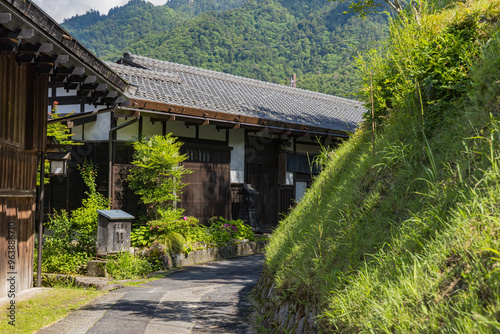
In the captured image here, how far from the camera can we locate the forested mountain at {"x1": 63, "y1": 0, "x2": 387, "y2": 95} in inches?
1646

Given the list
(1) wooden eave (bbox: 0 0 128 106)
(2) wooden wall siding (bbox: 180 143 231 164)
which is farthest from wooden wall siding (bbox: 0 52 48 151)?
(2) wooden wall siding (bbox: 180 143 231 164)

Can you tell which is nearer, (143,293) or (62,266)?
(143,293)

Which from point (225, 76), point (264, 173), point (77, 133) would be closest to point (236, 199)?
point (264, 173)

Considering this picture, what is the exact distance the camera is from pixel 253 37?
50.9 metres

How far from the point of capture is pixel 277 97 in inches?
816

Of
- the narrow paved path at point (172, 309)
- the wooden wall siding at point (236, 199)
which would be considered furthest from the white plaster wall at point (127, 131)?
the narrow paved path at point (172, 309)

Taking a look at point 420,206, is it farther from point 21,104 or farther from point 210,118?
point 210,118

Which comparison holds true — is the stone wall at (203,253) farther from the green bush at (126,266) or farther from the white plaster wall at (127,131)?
the white plaster wall at (127,131)

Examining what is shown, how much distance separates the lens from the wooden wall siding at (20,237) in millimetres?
7305

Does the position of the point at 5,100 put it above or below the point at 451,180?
above

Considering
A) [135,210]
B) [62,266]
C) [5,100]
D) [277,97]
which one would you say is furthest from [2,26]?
[277,97]

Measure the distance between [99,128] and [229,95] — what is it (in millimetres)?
5797

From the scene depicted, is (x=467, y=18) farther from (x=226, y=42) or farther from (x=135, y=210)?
(x=226, y=42)

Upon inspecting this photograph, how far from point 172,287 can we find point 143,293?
0.75 metres
